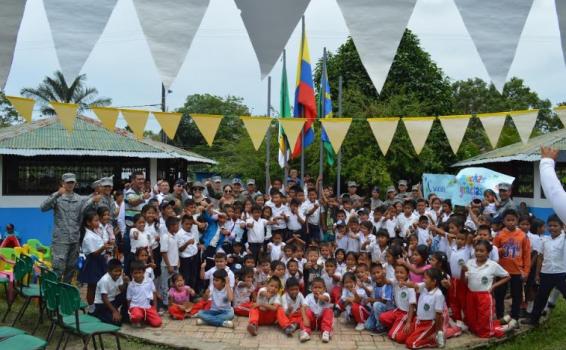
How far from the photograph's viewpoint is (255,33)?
2900mm

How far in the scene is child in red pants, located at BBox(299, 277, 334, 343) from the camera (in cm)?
517

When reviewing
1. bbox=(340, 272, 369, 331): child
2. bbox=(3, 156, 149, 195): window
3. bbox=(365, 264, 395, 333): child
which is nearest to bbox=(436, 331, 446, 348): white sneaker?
bbox=(365, 264, 395, 333): child

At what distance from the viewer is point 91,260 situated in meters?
5.33

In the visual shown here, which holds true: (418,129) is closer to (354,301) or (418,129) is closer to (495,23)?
(354,301)

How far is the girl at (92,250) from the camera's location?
17.4 ft

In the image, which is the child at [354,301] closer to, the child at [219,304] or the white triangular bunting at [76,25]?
the child at [219,304]

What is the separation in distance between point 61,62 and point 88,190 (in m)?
9.35

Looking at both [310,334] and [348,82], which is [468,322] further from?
[348,82]

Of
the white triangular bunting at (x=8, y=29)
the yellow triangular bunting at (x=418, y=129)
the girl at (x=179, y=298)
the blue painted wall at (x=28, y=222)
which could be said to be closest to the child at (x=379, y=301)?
the yellow triangular bunting at (x=418, y=129)

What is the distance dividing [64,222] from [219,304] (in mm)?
1851

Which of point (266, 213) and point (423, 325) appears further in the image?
point (266, 213)

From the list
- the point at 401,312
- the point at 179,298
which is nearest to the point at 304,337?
the point at 401,312

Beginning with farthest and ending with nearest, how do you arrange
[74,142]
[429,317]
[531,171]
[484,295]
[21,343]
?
Answer: [531,171] → [74,142] → [484,295] → [429,317] → [21,343]

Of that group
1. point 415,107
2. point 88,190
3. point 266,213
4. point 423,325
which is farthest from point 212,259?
point 415,107
